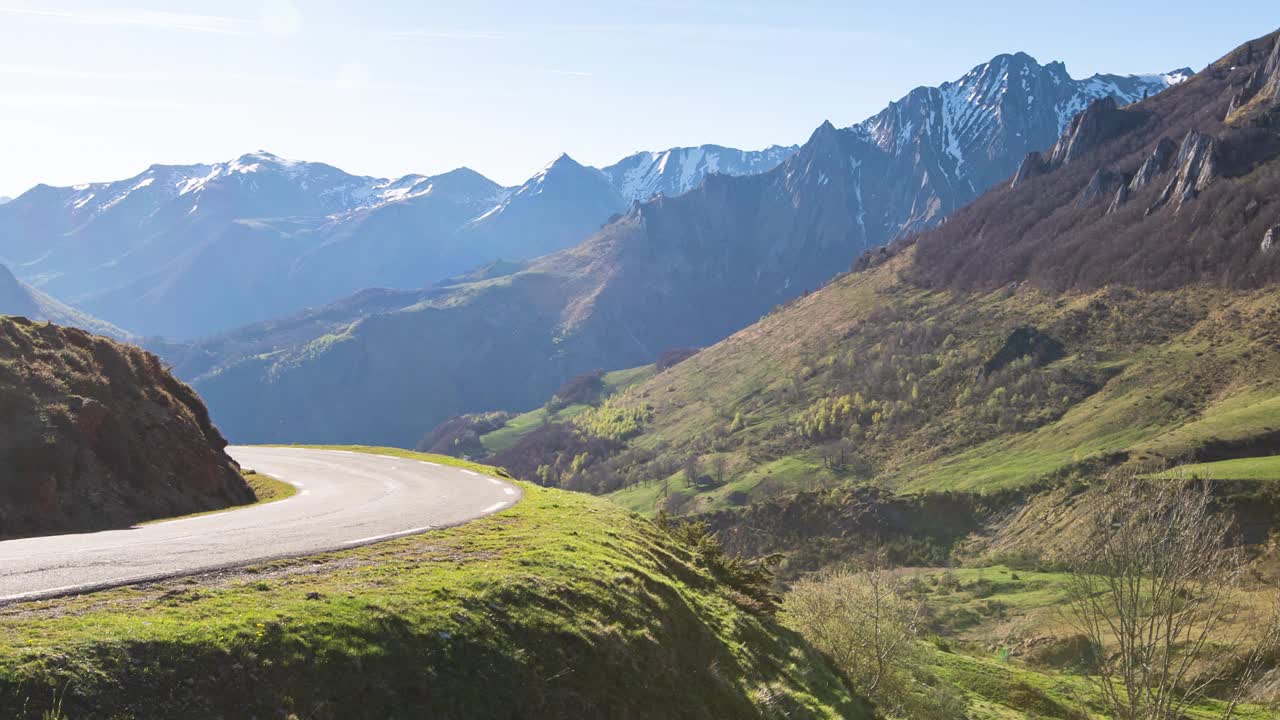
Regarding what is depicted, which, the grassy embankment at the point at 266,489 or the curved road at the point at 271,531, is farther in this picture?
the grassy embankment at the point at 266,489

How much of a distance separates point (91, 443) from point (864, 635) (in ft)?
123

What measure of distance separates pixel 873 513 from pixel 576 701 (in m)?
162

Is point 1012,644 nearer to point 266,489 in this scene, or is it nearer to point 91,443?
point 266,489

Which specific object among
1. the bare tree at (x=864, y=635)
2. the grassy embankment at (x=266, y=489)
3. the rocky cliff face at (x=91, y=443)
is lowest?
the bare tree at (x=864, y=635)

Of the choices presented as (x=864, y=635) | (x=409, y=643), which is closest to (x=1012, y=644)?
(x=864, y=635)

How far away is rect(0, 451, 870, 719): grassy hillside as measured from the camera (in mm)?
13188

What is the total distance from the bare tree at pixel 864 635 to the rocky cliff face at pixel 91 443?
98.5ft

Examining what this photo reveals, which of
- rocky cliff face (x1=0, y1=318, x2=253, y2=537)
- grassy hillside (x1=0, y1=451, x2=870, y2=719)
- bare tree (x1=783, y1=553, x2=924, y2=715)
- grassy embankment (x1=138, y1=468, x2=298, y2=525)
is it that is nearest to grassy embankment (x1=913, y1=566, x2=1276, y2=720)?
bare tree (x1=783, y1=553, x2=924, y2=715)

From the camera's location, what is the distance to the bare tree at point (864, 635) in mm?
39594

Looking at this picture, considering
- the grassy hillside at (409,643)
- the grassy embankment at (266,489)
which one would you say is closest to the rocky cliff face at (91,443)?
the grassy embankment at (266,489)

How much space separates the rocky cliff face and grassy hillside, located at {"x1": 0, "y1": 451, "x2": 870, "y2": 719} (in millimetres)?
15013

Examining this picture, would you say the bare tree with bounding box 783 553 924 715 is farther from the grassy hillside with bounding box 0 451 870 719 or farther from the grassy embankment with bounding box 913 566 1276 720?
the grassy hillside with bounding box 0 451 870 719

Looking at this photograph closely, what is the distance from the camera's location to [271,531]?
25438 mm

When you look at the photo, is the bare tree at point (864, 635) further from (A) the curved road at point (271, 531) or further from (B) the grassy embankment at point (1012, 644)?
(A) the curved road at point (271, 531)
